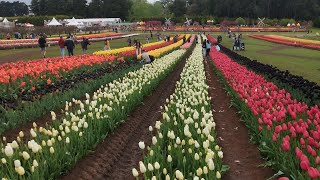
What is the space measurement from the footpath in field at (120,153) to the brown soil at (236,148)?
1.77 m

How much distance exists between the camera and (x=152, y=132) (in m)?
9.11

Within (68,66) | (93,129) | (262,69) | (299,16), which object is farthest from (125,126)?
(299,16)

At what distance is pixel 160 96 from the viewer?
13906 mm

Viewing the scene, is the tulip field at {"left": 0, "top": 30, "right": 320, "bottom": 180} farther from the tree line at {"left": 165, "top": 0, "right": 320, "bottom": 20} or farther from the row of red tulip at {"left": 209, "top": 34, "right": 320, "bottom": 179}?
the tree line at {"left": 165, "top": 0, "right": 320, "bottom": 20}

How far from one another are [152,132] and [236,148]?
2168mm

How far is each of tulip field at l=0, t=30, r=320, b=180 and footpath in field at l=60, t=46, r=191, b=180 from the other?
0.02 m

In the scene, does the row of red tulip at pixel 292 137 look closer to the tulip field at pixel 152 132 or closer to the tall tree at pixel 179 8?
the tulip field at pixel 152 132

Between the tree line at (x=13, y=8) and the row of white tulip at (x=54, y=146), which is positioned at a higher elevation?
the tree line at (x=13, y=8)

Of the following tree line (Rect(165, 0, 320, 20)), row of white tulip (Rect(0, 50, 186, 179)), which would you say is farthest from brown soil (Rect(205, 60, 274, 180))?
tree line (Rect(165, 0, 320, 20))

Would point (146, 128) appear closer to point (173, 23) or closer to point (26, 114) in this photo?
point (26, 114)

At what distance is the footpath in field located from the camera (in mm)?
6681

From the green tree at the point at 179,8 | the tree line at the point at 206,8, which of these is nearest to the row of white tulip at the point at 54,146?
the tree line at the point at 206,8

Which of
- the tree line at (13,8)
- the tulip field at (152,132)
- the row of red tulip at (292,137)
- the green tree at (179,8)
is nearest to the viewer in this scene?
the row of red tulip at (292,137)

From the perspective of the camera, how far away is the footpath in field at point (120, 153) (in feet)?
21.9
